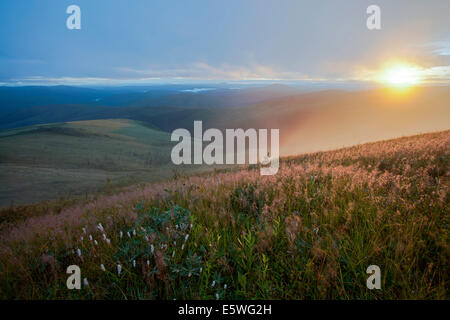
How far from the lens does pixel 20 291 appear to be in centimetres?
223

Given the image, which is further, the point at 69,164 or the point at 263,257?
the point at 69,164

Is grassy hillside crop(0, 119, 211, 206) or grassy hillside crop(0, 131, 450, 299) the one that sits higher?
grassy hillside crop(0, 131, 450, 299)

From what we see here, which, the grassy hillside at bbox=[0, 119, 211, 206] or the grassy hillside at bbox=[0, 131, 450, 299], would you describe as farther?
the grassy hillside at bbox=[0, 119, 211, 206]

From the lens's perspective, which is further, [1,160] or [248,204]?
[1,160]

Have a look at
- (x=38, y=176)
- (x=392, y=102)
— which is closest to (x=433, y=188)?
(x=38, y=176)

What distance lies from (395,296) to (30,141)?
2441 inches

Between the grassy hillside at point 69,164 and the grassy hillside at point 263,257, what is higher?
the grassy hillside at point 263,257

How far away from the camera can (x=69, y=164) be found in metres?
36.7

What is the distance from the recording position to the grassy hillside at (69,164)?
2227 centimetres

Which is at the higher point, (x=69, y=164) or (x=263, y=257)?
(x=263, y=257)

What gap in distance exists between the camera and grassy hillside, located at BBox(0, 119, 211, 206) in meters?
22.3

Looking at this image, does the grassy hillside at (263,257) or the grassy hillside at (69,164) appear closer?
the grassy hillside at (263,257)
